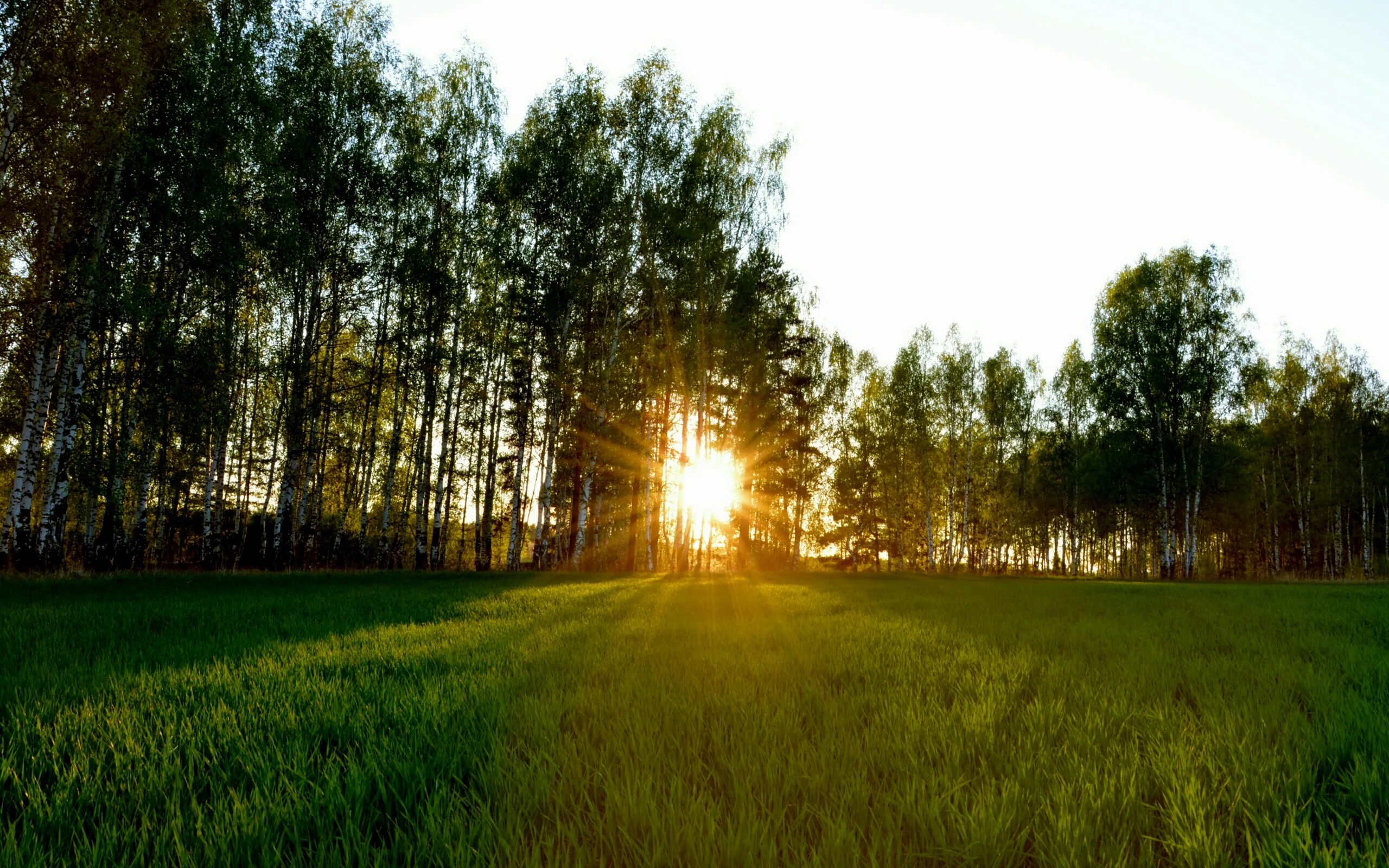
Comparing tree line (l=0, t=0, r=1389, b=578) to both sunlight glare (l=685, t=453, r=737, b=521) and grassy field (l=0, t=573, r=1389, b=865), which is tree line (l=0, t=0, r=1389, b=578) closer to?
sunlight glare (l=685, t=453, r=737, b=521)

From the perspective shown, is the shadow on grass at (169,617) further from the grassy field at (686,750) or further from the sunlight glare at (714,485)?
the sunlight glare at (714,485)

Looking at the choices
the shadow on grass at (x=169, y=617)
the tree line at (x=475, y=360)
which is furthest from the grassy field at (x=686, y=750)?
the tree line at (x=475, y=360)

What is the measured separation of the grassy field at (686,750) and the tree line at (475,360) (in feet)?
41.8

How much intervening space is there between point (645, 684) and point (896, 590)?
13380 millimetres

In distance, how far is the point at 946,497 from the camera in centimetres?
4672

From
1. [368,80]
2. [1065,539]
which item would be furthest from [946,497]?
[368,80]

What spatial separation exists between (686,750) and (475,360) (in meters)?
23.0

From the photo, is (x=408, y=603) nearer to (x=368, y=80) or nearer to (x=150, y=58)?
(x=150, y=58)

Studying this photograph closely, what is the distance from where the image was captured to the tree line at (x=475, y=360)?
1319 centimetres

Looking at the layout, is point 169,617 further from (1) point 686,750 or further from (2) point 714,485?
(2) point 714,485

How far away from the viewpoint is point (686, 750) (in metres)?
2.42

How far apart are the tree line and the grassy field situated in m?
12.8

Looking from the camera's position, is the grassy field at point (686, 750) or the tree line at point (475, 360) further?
the tree line at point (475, 360)

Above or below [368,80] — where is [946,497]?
below
